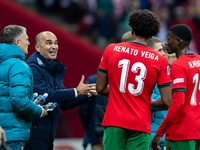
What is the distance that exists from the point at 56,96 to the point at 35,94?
286mm

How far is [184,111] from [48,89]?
1778 millimetres

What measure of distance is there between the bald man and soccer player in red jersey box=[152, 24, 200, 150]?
1.19 meters

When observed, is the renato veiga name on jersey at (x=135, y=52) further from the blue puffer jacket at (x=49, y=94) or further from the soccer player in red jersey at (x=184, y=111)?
the blue puffer jacket at (x=49, y=94)

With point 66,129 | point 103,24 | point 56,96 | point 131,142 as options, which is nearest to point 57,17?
point 103,24

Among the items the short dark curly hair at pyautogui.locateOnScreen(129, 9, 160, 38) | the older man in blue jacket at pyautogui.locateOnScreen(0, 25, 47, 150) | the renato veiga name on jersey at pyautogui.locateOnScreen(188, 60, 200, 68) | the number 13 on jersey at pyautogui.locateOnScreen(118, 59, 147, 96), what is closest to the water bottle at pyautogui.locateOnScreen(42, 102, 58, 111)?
the older man in blue jacket at pyautogui.locateOnScreen(0, 25, 47, 150)

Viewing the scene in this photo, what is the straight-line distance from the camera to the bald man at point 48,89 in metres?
4.44

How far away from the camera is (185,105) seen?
153 inches

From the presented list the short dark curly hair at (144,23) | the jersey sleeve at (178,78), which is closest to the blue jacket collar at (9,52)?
the short dark curly hair at (144,23)

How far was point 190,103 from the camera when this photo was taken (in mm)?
3893

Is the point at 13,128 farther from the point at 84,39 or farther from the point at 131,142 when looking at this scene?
the point at 84,39

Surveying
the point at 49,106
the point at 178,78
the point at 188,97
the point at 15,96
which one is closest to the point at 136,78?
the point at 178,78

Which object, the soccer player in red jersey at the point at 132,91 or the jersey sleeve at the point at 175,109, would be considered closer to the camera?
the soccer player in red jersey at the point at 132,91

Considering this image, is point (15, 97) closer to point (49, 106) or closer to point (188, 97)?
point (49, 106)

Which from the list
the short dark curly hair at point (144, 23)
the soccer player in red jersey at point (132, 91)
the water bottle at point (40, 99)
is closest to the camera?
the soccer player in red jersey at point (132, 91)
